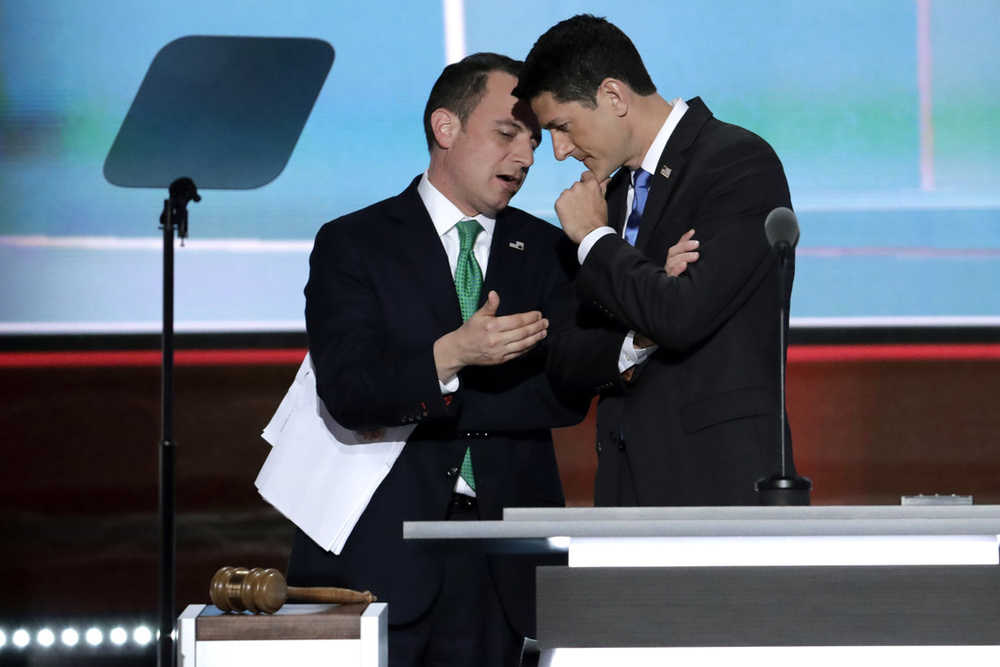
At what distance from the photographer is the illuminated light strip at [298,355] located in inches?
166

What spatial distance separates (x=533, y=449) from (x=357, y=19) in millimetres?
2168

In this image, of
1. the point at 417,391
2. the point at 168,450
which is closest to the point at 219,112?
the point at 168,450

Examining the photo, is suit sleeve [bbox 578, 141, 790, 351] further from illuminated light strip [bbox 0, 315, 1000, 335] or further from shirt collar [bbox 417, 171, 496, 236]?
illuminated light strip [bbox 0, 315, 1000, 335]

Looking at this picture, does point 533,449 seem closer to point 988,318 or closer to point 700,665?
point 700,665

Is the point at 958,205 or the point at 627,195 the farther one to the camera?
the point at 958,205

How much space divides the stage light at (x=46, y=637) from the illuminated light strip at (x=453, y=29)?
215 centimetres

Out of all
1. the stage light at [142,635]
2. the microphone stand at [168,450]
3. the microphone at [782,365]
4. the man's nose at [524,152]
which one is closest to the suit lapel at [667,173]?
the man's nose at [524,152]

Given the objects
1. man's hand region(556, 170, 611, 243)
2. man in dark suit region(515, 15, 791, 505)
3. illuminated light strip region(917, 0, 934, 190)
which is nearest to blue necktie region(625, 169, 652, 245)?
man in dark suit region(515, 15, 791, 505)

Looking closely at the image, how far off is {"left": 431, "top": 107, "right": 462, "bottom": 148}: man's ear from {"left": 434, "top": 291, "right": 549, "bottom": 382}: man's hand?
46 cm

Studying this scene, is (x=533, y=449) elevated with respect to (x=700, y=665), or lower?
elevated

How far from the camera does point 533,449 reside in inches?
98.9

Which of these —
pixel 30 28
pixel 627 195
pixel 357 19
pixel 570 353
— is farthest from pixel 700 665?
pixel 30 28

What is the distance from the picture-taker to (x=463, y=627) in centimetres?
238

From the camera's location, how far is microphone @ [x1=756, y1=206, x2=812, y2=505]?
169 cm
